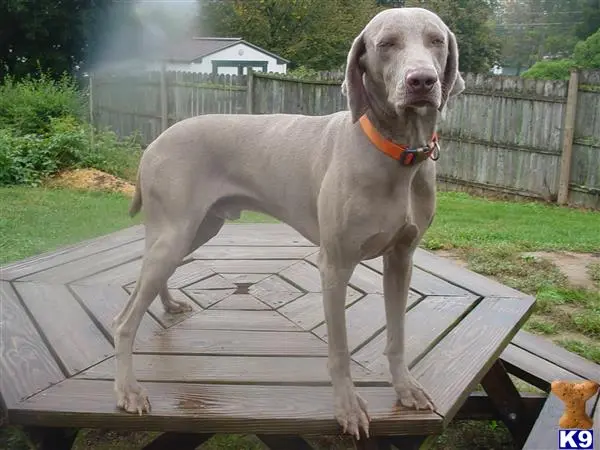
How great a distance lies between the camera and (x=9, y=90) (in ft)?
30.2

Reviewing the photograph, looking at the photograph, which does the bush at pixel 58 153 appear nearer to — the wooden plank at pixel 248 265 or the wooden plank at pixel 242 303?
the wooden plank at pixel 248 265

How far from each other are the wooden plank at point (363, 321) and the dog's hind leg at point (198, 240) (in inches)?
22.0

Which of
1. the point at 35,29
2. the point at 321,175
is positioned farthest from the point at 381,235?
the point at 35,29

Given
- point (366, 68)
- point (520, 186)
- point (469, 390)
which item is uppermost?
point (366, 68)

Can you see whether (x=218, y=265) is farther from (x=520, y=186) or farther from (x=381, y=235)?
(x=520, y=186)

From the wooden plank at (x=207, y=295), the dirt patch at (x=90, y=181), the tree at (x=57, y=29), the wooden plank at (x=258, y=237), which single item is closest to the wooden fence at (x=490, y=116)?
the tree at (x=57, y=29)

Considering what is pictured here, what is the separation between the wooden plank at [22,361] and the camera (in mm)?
2035

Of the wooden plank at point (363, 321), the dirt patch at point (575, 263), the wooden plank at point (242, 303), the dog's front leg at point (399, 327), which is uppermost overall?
the dog's front leg at point (399, 327)

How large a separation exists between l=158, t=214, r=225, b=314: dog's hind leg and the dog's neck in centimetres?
96

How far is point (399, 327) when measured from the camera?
6.98ft

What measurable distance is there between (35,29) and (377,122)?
6254 mm

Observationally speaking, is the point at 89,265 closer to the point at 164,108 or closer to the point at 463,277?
the point at 463,277

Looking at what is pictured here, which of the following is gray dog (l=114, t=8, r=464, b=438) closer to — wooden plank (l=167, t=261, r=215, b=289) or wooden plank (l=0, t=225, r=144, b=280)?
wooden plank (l=167, t=261, r=215, b=289)

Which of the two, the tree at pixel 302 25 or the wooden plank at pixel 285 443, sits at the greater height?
the tree at pixel 302 25
